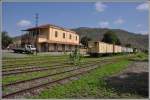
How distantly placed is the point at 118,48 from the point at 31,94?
3271 cm

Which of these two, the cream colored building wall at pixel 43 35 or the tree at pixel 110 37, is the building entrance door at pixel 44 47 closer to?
the cream colored building wall at pixel 43 35

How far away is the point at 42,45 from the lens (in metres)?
35.1

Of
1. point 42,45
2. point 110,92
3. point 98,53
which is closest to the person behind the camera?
point 110,92

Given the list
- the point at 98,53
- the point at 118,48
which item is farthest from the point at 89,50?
the point at 118,48

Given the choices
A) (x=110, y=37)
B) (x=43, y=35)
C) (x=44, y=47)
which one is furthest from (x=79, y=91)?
(x=110, y=37)

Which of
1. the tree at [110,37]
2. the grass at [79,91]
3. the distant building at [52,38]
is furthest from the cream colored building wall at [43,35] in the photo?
the grass at [79,91]

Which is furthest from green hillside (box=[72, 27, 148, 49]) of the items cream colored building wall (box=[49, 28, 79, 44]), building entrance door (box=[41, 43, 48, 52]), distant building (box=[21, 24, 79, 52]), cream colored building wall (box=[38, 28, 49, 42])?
building entrance door (box=[41, 43, 48, 52])

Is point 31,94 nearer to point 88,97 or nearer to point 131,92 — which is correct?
point 88,97

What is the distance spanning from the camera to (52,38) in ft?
118

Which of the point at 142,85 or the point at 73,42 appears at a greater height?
the point at 73,42

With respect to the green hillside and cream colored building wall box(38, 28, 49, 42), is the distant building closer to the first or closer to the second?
cream colored building wall box(38, 28, 49, 42)

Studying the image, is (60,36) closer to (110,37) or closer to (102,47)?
(102,47)

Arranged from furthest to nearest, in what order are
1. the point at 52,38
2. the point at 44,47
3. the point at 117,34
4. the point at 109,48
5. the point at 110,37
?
the point at 117,34 < the point at 110,37 < the point at 52,38 < the point at 44,47 < the point at 109,48

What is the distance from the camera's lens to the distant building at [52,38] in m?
34.9
